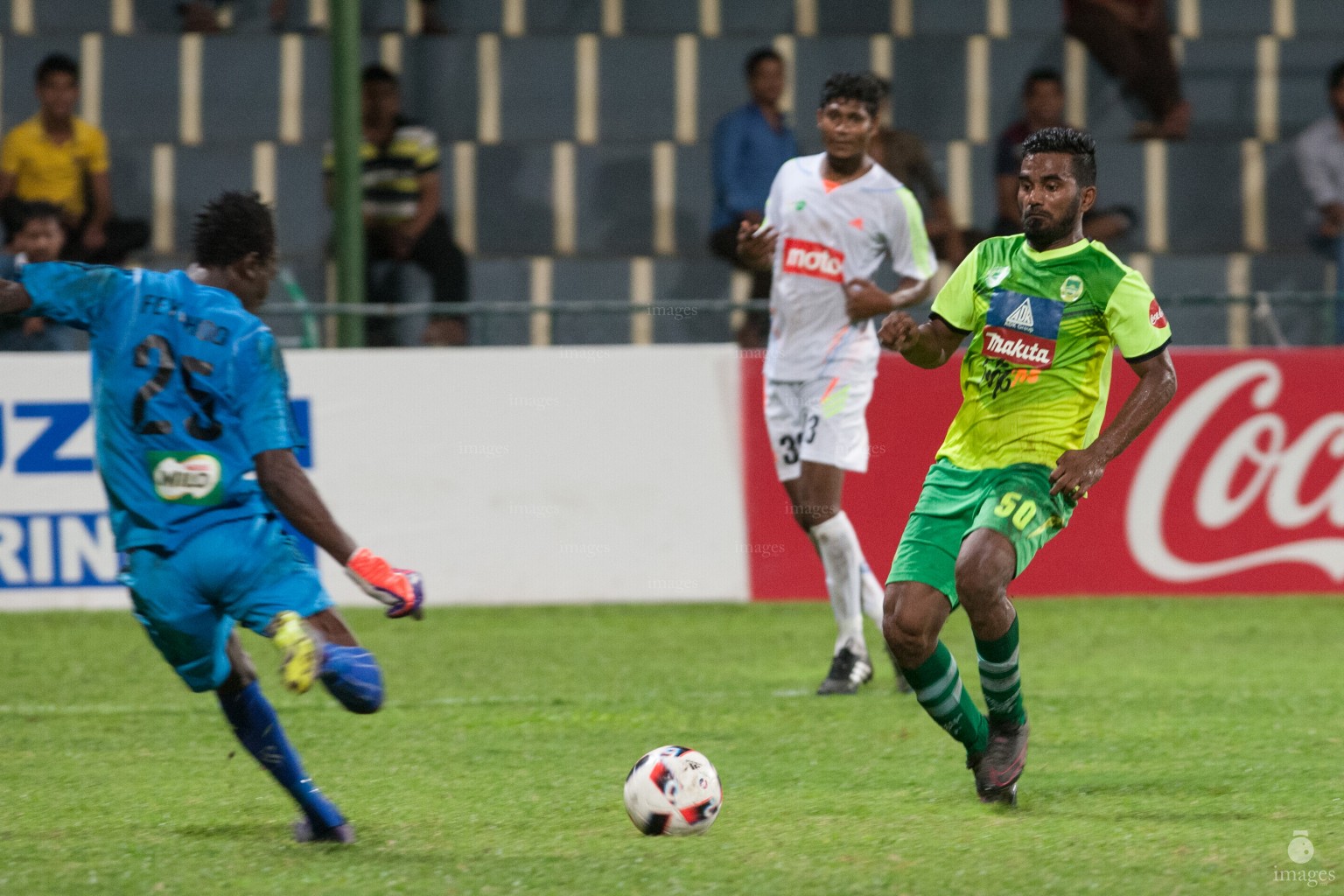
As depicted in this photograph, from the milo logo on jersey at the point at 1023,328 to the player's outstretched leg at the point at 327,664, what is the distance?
6.56 ft

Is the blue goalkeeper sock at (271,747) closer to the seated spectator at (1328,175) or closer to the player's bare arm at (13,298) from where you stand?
the player's bare arm at (13,298)

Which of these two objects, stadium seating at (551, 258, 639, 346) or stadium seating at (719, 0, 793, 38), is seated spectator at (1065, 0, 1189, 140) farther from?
stadium seating at (551, 258, 639, 346)

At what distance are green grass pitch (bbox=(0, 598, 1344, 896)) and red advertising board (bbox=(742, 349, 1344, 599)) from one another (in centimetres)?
53

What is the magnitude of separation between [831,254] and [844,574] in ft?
4.18

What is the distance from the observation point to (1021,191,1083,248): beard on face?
5.40 meters

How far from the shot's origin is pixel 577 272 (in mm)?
12953

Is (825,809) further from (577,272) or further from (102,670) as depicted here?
(577,272)

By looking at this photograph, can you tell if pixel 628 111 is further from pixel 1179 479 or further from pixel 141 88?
pixel 1179 479

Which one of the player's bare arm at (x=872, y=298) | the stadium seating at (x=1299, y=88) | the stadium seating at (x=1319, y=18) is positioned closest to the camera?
the player's bare arm at (x=872, y=298)

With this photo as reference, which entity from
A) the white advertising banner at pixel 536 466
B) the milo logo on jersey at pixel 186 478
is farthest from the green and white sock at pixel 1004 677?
the white advertising banner at pixel 536 466

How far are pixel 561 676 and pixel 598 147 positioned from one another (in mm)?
5900

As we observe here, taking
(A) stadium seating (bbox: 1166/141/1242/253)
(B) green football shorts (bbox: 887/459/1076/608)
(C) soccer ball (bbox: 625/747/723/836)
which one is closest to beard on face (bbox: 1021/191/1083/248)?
(B) green football shorts (bbox: 887/459/1076/608)

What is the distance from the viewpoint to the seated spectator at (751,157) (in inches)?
473

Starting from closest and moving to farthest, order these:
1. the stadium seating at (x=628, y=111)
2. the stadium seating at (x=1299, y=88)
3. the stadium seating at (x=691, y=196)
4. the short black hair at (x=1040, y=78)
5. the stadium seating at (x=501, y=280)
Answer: the short black hair at (x=1040, y=78)
the stadium seating at (x=501, y=280)
the stadium seating at (x=628, y=111)
the stadium seating at (x=691, y=196)
the stadium seating at (x=1299, y=88)
